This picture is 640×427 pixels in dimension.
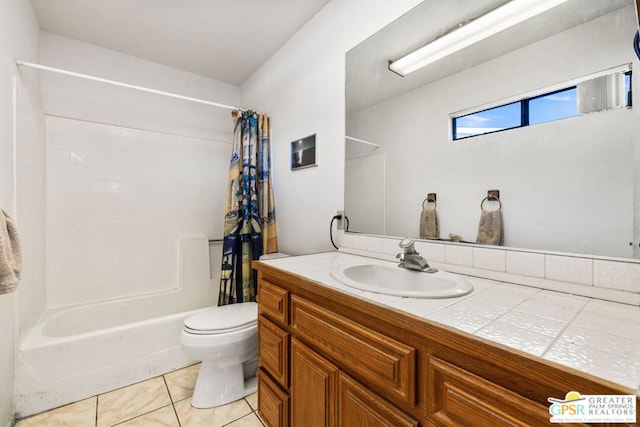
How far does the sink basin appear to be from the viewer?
81cm

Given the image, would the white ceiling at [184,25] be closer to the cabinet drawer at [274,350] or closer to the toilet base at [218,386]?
the cabinet drawer at [274,350]

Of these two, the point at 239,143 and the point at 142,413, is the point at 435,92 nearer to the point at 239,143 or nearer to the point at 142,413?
the point at 239,143

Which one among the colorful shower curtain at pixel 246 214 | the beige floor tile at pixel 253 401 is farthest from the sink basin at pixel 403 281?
the colorful shower curtain at pixel 246 214

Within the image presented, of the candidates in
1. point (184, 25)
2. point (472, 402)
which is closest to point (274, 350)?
point (472, 402)

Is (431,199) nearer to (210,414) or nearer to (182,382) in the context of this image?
(210,414)

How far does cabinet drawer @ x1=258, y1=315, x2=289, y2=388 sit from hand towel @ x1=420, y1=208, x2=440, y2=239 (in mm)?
762

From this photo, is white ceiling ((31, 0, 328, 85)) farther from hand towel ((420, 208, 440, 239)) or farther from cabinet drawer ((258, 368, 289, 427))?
cabinet drawer ((258, 368, 289, 427))

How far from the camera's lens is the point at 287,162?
7.07 feet

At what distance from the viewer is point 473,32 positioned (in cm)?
109

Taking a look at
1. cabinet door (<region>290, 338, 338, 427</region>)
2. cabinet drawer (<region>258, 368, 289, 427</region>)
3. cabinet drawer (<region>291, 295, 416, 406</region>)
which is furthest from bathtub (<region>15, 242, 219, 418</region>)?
cabinet drawer (<region>291, 295, 416, 406</region>)

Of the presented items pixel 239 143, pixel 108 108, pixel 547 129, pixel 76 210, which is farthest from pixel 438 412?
pixel 108 108

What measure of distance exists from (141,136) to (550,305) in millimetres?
2883

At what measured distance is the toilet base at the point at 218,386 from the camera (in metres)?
1.55

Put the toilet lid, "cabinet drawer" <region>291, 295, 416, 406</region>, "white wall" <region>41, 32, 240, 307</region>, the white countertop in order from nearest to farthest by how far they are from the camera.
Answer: the white countertop, "cabinet drawer" <region>291, 295, 416, 406</region>, the toilet lid, "white wall" <region>41, 32, 240, 307</region>
